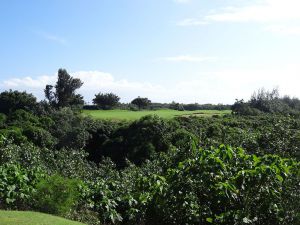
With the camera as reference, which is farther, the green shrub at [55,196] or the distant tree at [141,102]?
the distant tree at [141,102]

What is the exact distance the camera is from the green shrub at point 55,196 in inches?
325

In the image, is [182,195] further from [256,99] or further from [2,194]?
[256,99]

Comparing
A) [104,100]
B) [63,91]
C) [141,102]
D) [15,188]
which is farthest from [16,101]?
[15,188]

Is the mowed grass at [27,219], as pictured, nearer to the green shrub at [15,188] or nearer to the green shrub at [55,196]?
the green shrub at [55,196]

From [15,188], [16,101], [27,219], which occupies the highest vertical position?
[16,101]

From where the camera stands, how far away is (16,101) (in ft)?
174

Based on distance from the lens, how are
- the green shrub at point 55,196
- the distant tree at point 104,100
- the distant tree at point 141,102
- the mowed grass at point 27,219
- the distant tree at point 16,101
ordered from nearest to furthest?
the mowed grass at point 27,219
the green shrub at point 55,196
the distant tree at point 16,101
the distant tree at point 104,100
the distant tree at point 141,102

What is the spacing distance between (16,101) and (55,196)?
47373 mm

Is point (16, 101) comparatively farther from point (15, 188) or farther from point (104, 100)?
point (15, 188)

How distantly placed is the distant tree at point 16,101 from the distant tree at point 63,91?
562 cm

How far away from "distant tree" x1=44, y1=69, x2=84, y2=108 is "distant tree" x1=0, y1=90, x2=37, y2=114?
5.62m

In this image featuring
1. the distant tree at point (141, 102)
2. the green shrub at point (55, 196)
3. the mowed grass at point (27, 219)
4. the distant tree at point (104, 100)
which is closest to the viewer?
the mowed grass at point (27, 219)

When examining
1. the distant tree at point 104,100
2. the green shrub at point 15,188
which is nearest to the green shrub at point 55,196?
the green shrub at point 15,188

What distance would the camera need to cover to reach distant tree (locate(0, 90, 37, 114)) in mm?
52594
